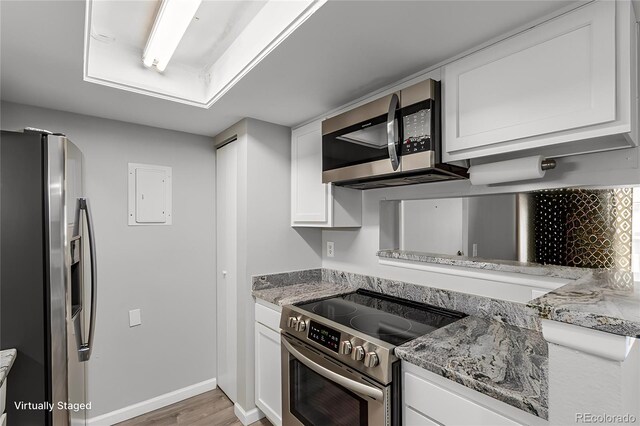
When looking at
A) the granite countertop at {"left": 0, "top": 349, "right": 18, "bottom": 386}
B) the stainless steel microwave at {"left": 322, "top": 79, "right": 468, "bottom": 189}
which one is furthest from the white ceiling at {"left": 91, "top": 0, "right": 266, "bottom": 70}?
the granite countertop at {"left": 0, "top": 349, "right": 18, "bottom": 386}

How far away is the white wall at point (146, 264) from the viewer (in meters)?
2.19

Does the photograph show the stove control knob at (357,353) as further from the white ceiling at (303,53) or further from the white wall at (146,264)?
the white wall at (146,264)

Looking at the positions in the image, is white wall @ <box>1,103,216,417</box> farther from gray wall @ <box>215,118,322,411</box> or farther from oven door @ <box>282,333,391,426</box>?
oven door @ <box>282,333,391,426</box>

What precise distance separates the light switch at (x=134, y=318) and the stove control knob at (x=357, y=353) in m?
1.79

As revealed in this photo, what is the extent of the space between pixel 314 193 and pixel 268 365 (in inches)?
47.6

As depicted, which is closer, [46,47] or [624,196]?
[624,196]

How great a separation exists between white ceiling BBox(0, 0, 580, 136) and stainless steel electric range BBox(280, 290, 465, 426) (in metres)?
1.27

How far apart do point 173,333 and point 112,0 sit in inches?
87.7

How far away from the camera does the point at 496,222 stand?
1.57 meters

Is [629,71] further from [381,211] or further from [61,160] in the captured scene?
[61,160]

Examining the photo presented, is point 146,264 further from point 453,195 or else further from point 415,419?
point 453,195

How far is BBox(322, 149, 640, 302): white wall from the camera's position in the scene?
3.96ft

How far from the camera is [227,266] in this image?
99.3 inches

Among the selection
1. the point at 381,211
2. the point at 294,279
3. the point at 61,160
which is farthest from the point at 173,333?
the point at 381,211
